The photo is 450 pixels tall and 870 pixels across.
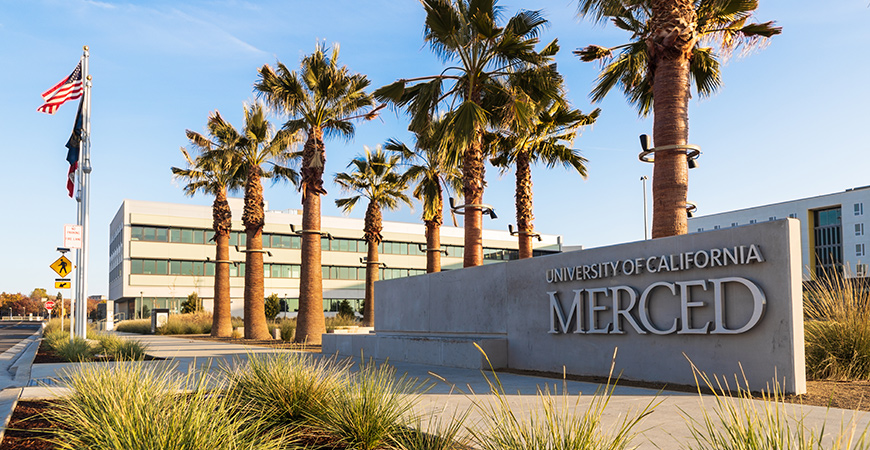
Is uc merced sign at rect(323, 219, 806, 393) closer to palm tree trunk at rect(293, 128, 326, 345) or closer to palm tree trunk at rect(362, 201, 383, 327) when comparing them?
palm tree trunk at rect(293, 128, 326, 345)

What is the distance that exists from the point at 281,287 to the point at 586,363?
2380 inches

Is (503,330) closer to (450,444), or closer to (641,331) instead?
(641,331)

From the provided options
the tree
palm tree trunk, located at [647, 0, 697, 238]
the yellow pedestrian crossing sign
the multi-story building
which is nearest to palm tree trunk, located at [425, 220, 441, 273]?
the yellow pedestrian crossing sign

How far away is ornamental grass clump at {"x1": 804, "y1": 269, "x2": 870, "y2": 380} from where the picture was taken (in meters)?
9.75

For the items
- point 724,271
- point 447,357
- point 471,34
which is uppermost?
point 471,34

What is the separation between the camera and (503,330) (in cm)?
1416

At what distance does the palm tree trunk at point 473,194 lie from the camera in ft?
A: 57.8

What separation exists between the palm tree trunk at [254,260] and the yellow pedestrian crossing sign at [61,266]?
28.9 feet

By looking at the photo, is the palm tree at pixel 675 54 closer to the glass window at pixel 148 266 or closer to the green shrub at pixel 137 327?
the green shrub at pixel 137 327

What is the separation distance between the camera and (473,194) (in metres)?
17.7

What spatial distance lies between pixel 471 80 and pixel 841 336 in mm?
10348

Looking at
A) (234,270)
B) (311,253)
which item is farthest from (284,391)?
(234,270)

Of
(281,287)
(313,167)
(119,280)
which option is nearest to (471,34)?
(313,167)

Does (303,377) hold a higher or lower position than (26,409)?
higher
